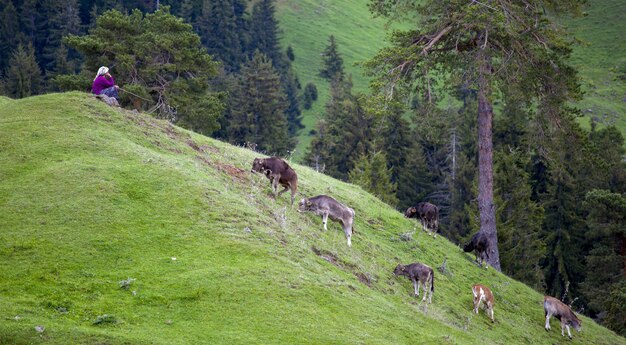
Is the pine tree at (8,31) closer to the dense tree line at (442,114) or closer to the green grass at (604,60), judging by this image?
the dense tree line at (442,114)

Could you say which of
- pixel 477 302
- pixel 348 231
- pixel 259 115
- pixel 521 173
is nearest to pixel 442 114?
pixel 477 302

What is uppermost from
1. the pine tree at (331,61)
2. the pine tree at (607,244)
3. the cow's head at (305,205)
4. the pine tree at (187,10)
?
the cow's head at (305,205)

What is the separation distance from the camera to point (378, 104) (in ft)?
102

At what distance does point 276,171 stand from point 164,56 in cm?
2885

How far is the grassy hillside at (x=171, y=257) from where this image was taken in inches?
568

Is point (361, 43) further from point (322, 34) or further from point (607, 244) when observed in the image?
point (607, 244)

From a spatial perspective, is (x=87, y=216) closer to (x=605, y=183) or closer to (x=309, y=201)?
(x=309, y=201)

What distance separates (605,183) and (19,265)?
57635 millimetres

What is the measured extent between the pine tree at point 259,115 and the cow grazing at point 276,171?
50.8 m

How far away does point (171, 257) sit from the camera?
1669 centimetres

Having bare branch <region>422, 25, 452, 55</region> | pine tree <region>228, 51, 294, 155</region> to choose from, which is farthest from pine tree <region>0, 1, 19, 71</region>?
bare branch <region>422, 25, 452, 55</region>

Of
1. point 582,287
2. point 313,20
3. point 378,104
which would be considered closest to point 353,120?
point 582,287

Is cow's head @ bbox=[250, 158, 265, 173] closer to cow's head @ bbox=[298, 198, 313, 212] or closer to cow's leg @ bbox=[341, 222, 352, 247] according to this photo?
cow's head @ bbox=[298, 198, 313, 212]

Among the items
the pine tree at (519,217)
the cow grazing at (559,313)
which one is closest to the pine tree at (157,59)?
the pine tree at (519,217)
